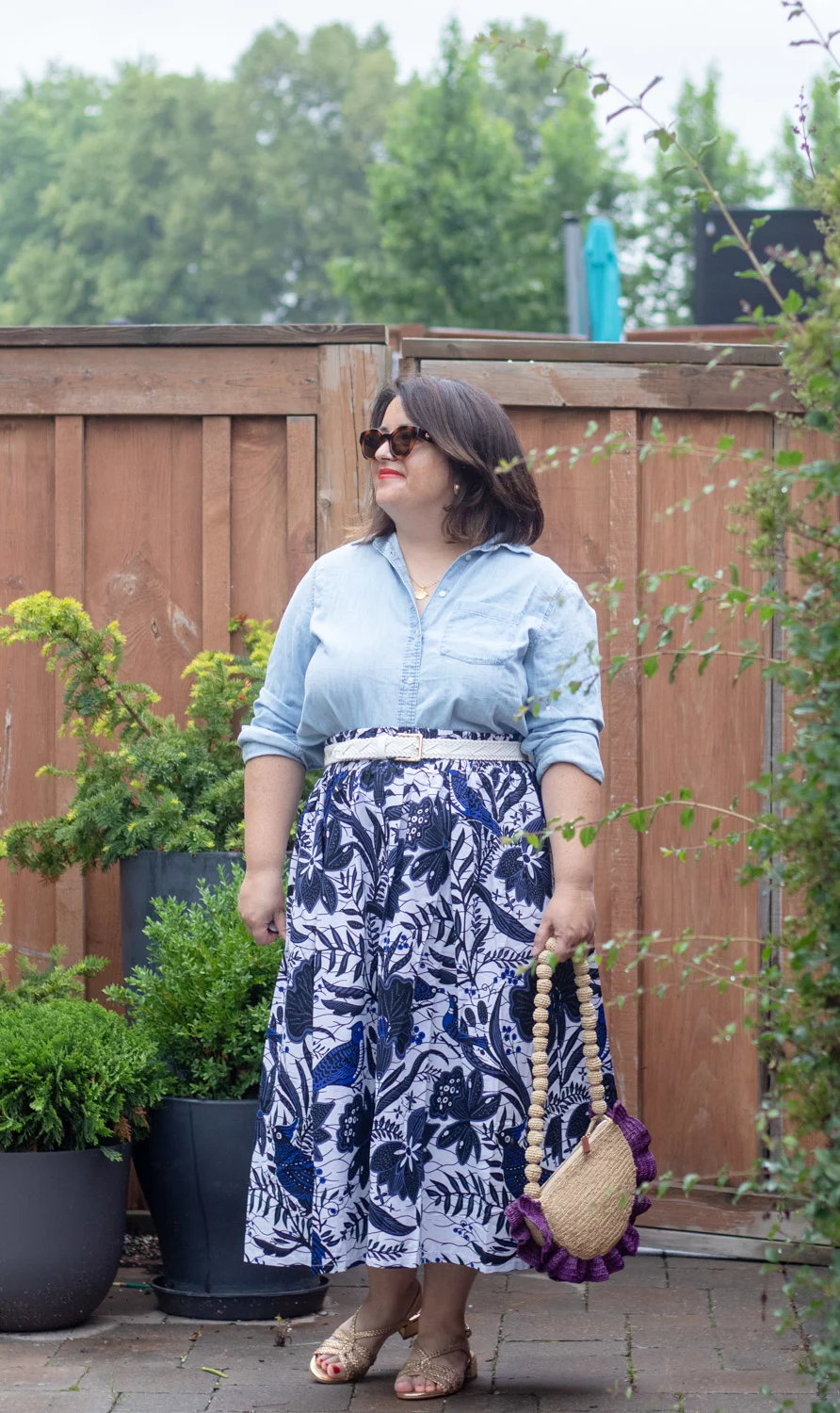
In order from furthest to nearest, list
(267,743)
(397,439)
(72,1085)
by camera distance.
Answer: (72,1085)
(267,743)
(397,439)

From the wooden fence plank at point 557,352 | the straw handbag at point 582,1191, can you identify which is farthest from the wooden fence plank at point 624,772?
the straw handbag at point 582,1191

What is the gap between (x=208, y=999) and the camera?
329 centimetres

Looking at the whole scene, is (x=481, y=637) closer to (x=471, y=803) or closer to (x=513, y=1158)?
(x=471, y=803)

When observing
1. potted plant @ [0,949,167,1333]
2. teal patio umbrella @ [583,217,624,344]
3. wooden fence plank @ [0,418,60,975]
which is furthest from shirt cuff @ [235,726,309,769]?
teal patio umbrella @ [583,217,624,344]

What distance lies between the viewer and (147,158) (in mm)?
43062

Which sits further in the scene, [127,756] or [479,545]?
[127,756]

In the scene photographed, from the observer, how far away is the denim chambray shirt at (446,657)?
283 cm

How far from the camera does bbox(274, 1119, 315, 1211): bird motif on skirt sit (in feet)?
9.40

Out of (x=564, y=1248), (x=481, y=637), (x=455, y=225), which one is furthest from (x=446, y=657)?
(x=455, y=225)

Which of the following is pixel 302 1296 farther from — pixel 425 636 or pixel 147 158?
pixel 147 158

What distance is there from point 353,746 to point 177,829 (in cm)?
80

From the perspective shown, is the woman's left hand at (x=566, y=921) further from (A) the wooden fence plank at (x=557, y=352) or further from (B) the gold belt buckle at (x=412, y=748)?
(A) the wooden fence plank at (x=557, y=352)

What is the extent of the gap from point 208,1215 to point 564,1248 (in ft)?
3.15

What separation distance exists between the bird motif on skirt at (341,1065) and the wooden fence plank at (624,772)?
1174 millimetres
